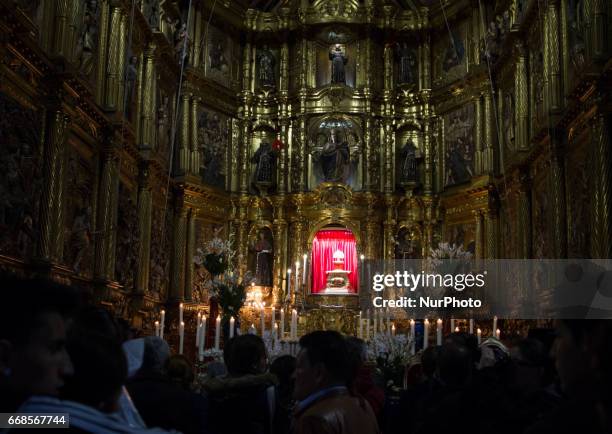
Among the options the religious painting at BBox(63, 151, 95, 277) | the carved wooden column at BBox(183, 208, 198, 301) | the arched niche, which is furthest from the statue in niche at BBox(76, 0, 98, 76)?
the arched niche

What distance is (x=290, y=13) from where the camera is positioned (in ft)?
94.4

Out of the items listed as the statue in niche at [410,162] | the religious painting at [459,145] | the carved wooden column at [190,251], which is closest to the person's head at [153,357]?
the carved wooden column at [190,251]

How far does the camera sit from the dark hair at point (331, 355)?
14.8 feet

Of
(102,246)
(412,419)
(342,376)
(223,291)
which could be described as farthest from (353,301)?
(342,376)

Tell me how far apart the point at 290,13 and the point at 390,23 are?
3845 millimetres

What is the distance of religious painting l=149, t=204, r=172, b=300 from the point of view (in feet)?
75.1

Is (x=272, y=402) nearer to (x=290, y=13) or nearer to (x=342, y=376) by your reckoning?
(x=342, y=376)

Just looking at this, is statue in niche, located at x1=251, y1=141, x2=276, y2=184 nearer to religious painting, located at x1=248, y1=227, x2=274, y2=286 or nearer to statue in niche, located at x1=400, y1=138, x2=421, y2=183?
religious painting, located at x1=248, y1=227, x2=274, y2=286

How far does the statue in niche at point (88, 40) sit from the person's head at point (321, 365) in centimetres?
1382

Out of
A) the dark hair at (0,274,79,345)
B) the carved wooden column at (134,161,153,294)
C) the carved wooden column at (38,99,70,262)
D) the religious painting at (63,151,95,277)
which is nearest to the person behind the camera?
the dark hair at (0,274,79,345)

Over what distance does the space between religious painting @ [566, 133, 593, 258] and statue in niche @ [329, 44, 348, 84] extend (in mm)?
12143

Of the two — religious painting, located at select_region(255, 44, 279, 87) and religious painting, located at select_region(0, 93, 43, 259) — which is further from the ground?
religious painting, located at select_region(255, 44, 279, 87)

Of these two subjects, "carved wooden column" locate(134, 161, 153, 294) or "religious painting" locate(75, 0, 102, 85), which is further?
Result: "carved wooden column" locate(134, 161, 153, 294)

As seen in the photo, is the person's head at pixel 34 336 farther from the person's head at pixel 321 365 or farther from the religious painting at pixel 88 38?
the religious painting at pixel 88 38
